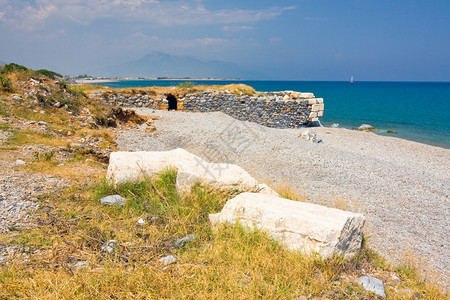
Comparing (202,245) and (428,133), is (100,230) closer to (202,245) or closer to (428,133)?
(202,245)

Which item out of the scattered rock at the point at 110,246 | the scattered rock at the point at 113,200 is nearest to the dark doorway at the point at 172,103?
the scattered rock at the point at 113,200

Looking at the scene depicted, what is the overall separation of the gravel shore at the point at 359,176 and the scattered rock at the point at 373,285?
61.0 inches

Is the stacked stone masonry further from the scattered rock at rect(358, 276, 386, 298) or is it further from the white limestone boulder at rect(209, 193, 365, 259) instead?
the scattered rock at rect(358, 276, 386, 298)

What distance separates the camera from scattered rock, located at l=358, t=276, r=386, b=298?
320 cm

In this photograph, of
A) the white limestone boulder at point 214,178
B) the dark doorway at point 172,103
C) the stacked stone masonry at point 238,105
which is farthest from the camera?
the dark doorway at point 172,103

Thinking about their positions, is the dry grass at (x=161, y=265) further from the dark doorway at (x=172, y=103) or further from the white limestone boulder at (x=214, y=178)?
the dark doorway at (x=172, y=103)

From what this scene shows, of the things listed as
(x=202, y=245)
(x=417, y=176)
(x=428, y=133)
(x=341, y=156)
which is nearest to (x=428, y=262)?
(x=202, y=245)

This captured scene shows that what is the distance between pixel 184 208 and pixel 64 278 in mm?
2051

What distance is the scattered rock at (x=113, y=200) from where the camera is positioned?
5008 mm

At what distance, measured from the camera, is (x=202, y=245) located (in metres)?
3.91

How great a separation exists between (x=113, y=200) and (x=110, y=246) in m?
1.46

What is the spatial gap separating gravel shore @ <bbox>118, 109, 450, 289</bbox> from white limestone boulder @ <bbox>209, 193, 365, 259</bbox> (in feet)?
5.04

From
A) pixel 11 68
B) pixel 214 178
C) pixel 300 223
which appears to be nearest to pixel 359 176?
pixel 214 178

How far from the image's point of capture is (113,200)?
16.6ft
